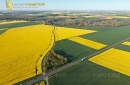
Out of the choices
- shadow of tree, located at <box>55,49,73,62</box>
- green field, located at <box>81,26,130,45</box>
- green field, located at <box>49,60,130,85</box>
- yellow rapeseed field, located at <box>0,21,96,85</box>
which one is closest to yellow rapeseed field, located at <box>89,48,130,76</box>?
green field, located at <box>49,60,130,85</box>

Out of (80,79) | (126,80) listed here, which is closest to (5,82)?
(80,79)

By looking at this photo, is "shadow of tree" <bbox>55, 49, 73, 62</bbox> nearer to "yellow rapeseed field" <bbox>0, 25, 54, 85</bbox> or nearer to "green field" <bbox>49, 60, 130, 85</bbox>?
"yellow rapeseed field" <bbox>0, 25, 54, 85</bbox>

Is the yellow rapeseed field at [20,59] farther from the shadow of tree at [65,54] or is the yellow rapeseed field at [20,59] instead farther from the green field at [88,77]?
the green field at [88,77]

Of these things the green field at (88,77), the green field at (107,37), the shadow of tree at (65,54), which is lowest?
the green field at (88,77)

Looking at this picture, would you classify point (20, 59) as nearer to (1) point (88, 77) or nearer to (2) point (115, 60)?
(1) point (88, 77)

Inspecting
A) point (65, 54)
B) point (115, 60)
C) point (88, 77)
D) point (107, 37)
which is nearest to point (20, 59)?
point (65, 54)

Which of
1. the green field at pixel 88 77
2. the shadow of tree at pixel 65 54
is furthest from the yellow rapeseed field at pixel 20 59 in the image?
the green field at pixel 88 77
